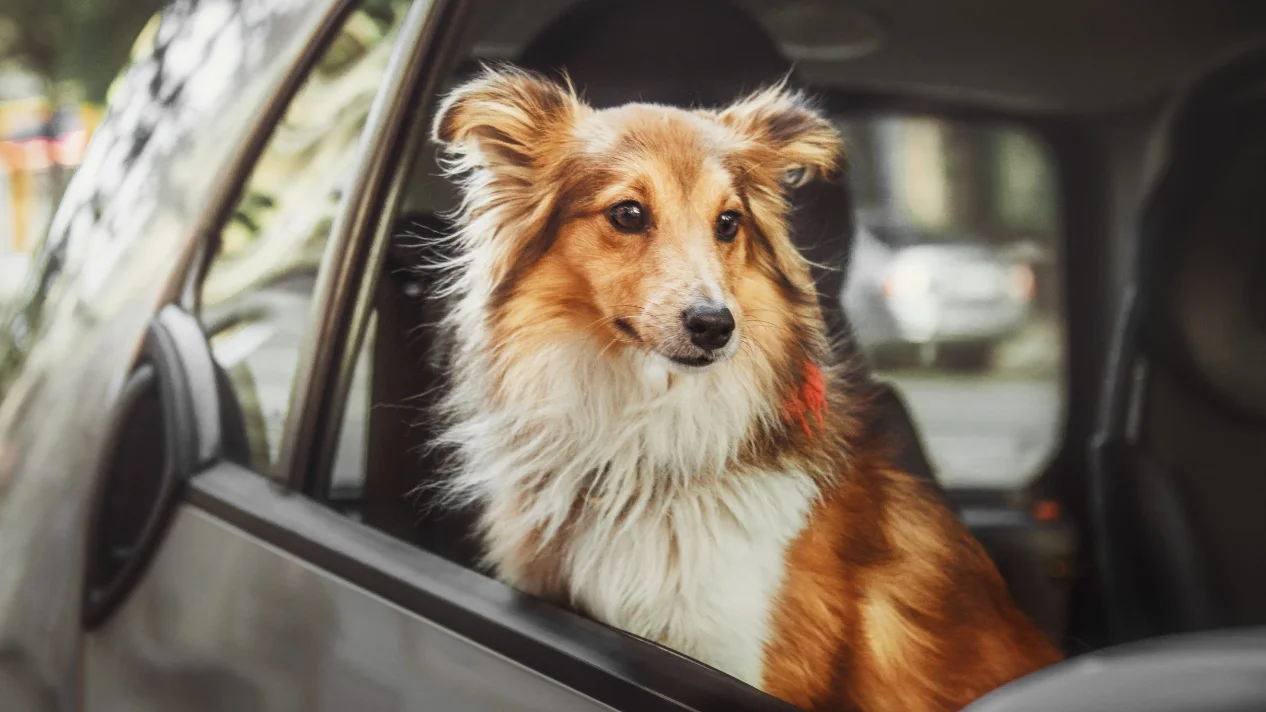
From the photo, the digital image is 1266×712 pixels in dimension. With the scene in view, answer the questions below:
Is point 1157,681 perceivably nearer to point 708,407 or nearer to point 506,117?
point 708,407

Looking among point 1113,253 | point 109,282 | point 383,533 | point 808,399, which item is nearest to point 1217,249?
point 1113,253

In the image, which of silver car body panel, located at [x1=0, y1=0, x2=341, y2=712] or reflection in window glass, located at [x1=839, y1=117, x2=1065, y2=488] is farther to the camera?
silver car body panel, located at [x1=0, y1=0, x2=341, y2=712]

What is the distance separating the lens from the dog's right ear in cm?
117

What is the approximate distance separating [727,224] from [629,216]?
0.10 meters

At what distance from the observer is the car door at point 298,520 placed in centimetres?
128

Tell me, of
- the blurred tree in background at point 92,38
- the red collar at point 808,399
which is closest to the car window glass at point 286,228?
the red collar at point 808,399

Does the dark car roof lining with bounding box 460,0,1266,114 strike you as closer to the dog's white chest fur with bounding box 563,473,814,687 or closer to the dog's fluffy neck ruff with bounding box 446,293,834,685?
the dog's fluffy neck ruff with bounding box 446,293,834,685

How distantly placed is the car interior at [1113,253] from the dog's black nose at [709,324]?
0.11 metres

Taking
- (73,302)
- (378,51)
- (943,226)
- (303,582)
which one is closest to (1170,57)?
(943,226)

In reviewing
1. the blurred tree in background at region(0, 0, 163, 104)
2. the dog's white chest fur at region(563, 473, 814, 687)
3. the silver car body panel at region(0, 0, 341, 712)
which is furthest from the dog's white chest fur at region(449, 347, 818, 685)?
the blurred tree in background at region(0, 0, 163, 104)

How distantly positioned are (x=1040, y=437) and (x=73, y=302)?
1656 mm

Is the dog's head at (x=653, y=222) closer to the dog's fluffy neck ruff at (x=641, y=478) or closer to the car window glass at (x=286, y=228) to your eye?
the dog's fluffy neck ruff at (x=641, y=478)

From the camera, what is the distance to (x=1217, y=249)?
1162mm

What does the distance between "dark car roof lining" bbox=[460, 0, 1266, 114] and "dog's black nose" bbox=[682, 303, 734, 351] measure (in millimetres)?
283
